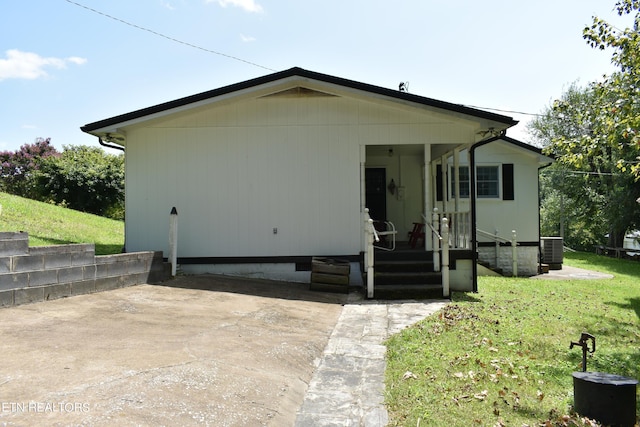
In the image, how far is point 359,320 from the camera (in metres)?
6.16

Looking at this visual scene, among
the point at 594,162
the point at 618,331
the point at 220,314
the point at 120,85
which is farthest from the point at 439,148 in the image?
the point at 594,162

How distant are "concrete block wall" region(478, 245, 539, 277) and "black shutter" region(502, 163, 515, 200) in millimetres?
1558

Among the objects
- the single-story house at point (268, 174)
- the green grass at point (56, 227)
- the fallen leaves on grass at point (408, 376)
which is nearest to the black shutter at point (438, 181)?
the single-story house at point (268, 174)

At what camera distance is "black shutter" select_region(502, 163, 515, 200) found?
13.2 meters

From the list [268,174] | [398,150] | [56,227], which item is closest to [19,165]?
[56,227]

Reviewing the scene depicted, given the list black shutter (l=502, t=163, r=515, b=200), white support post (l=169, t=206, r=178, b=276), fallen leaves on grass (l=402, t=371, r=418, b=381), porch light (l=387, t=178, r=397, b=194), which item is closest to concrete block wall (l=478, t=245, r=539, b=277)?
black shutter (l=502, t=163, r=515, b=200)

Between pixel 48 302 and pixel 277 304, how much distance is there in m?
3.06

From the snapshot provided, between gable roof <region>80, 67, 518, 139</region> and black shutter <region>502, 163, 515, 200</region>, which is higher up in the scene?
gable roof <region>80, 67, 518, 139</region>

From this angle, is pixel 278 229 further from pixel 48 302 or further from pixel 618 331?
pixel 618 331

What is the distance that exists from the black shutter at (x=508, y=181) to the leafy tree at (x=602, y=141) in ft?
4.47

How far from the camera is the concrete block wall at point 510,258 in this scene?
1313cm

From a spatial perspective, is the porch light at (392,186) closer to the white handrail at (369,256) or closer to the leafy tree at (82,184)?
the white handrail at (369,256)

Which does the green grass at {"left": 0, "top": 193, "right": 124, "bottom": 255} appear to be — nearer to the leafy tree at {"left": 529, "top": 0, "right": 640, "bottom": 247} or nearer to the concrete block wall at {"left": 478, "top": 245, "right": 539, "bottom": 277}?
the leafy tree at {"left": 529, "top": 0, "right": 640, "bottom": 247}

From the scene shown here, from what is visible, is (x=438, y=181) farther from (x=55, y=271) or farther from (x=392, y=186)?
(x=55, y=271)
